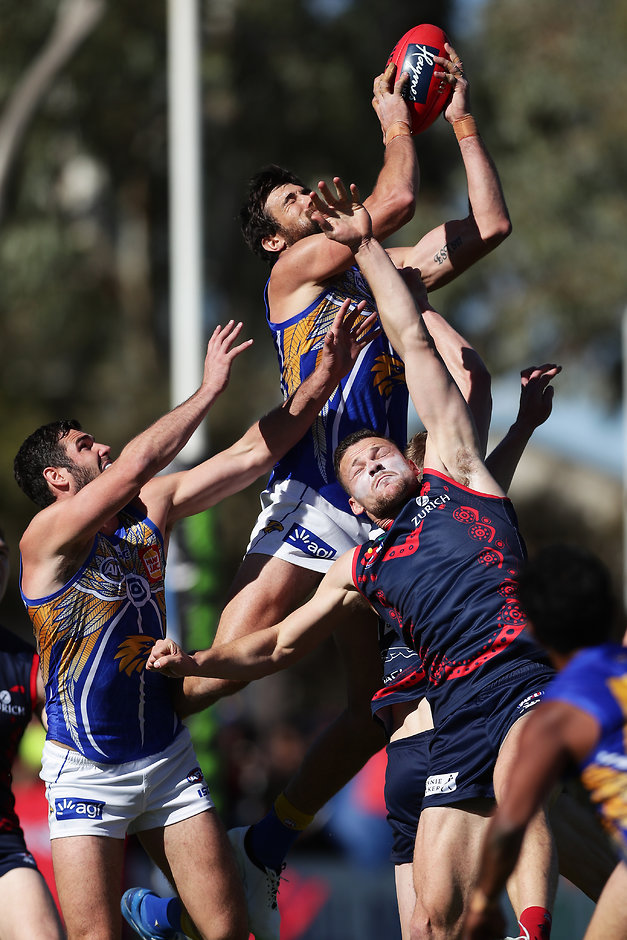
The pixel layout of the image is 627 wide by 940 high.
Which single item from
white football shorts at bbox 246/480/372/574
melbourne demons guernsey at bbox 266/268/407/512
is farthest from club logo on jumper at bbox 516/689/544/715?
melbourne demons guernsey at bbox 266/268/407/512

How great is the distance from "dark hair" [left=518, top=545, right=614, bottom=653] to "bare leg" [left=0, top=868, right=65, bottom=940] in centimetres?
319

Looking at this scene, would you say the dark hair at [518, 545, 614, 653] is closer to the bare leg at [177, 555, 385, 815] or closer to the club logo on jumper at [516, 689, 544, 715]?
the club logo on jumper at [516, 689, 544, 715]

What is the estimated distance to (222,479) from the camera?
20.1ft

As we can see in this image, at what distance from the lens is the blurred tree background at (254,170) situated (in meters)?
24.6

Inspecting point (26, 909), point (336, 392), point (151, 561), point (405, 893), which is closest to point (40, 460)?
point (151, 561)

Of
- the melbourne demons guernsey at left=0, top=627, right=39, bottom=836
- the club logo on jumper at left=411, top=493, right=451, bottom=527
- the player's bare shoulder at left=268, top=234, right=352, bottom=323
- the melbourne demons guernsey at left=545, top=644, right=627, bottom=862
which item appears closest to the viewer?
the melbourne demons guernsey at left=545, top=644, right=627, bottom=862

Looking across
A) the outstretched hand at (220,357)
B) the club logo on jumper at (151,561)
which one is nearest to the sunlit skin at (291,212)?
the outstretched hand at (220,357)

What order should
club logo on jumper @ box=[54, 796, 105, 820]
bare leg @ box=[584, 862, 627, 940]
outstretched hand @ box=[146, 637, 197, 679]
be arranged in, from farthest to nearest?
club logo on jumper @ box=[54, 796, 105, 820] → outstretched hand @ box=[146, 637, 197, 679] → bare leg @ box=[584, 862, 627, 940]

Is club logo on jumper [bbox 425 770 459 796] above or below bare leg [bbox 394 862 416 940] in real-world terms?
above

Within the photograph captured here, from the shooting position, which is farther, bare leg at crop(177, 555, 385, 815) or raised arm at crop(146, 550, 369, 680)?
bare leg at crop(177, 555, 385, 815)

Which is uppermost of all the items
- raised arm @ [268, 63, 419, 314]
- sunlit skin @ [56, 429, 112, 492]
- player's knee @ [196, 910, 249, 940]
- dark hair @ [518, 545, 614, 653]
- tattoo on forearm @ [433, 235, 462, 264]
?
raised arm @ [268, 63, 419, 314]

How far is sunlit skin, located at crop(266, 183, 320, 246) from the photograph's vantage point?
6176 millimetres

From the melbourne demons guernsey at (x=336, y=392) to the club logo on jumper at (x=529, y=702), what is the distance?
4.98 ft

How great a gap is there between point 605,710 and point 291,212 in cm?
325
